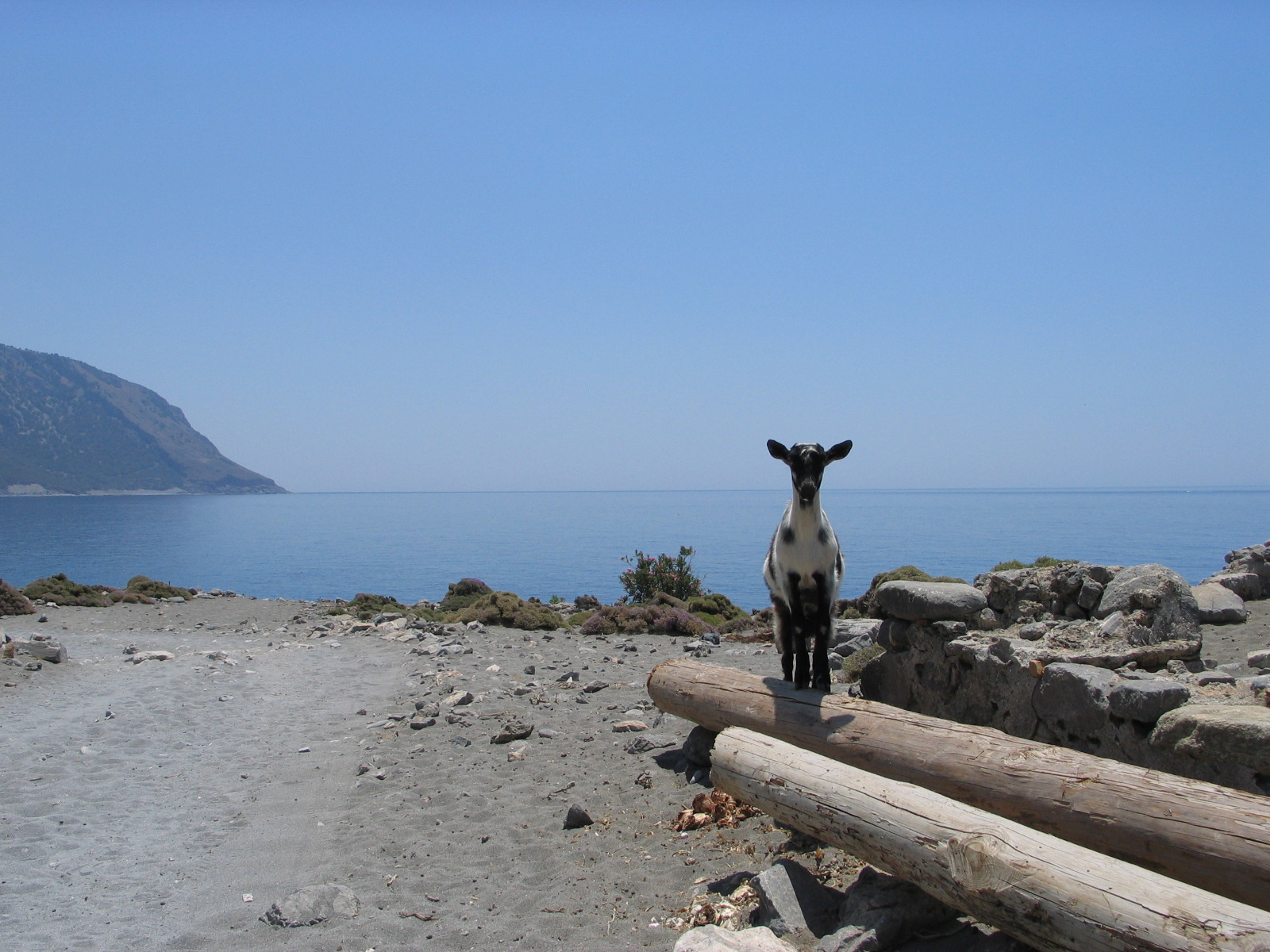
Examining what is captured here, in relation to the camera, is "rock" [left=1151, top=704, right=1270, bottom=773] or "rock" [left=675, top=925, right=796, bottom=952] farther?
"rock" [left=1151, top=704, right=1270, bottom=773]

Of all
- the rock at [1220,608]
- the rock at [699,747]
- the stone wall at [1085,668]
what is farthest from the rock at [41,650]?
the rock at [1220,608]

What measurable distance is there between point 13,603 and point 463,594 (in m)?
12.0

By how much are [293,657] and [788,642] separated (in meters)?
12.3

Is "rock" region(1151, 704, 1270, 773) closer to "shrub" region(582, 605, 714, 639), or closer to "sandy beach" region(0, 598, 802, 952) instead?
"sandy beach" region(0, 598, 802, 952)


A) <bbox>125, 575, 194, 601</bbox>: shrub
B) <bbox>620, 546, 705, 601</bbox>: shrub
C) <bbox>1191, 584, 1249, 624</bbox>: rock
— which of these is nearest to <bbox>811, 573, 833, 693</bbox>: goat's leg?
<bbox>1191, 584, 1249, 624</bbox>: rock

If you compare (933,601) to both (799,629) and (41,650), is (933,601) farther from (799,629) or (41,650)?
(41,650)

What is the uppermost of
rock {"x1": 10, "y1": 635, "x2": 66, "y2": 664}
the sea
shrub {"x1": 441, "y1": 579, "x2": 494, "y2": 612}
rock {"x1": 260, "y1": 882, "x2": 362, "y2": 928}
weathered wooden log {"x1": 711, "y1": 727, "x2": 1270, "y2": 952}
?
weathered wooden log {"x1": 711, "y1": 727, "x2": 1270, "y2": 952}

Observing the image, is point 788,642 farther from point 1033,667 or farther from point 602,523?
point 602,523

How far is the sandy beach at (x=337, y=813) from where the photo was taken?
5922mm

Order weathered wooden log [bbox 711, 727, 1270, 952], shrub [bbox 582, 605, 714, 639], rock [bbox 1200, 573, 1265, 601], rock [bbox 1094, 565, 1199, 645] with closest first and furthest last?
1. weathered wooden log [bbox 711, 727, 1270, 952]
2. rock [bbox 1094, 565, 1199, 645]
3. rock [bbox 1200, 573, 1265, 601]
4. shrub [bbox 582, 605, 714, 639]

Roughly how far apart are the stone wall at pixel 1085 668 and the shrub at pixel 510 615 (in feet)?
40.7

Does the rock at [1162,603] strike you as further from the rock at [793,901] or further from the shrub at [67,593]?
the shrub at [67,593]

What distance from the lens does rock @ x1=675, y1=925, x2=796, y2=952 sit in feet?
14.3

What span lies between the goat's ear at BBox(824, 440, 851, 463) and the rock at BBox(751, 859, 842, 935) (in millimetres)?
3315
